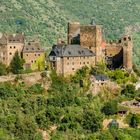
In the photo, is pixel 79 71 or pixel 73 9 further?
pixel 73 9

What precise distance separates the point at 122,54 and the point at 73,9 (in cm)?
11794

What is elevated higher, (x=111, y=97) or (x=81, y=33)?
(x=81, y=33)

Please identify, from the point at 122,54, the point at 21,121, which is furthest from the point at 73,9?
the point at 21,121

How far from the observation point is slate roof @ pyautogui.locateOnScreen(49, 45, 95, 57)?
217 ft

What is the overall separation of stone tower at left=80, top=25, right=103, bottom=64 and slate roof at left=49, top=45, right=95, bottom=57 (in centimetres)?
61

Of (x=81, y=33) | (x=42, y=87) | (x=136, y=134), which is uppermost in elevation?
(x=81, y=33)

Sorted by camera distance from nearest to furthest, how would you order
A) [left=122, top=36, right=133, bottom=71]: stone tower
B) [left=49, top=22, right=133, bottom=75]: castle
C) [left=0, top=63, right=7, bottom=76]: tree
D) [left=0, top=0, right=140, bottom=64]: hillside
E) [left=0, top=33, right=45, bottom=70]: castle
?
1. [left=0, top=63, right=7, bottom=76]: tree
2. [left=0, top=33, right=45, bottom=70]: castle
3. [left=49, top=22, right=133, bottom=75]: castle
4. [left=122, top=36, right=133, bottom=71]: stone tower
5. [left=0, top=0, right=140, bottom=64]: hillside

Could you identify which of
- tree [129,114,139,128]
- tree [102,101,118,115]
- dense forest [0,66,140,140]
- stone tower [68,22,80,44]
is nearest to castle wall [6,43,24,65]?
dense forest [0,66,140,140]

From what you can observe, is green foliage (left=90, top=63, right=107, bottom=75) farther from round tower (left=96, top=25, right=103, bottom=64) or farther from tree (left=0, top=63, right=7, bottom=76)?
tree (left=0, top=63, right=7, bottom=76)

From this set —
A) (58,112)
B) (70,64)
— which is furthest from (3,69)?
(58,112)

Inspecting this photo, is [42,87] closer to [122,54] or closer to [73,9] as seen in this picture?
[122,54]

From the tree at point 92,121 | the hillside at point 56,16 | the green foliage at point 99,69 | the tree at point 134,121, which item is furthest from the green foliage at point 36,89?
the hillside at point 56,16

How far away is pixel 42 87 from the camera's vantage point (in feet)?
211

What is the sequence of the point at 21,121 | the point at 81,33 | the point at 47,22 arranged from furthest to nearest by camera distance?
1. the point at 47,22
2. the point at 81,33
3. the point at 21,121
